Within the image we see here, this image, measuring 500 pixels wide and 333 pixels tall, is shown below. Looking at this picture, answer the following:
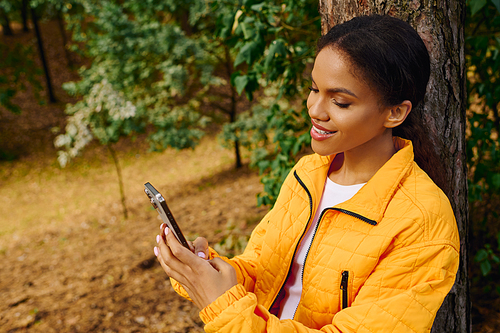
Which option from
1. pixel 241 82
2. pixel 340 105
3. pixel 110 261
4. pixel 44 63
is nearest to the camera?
pixel 340 105

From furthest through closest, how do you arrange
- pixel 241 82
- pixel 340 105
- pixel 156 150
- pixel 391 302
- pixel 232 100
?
1. pixel 232 100
2. pixel 156 150
3. pixel 241 82
4. pixel 340 105
5. pixel 391 302

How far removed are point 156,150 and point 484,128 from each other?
6314mm

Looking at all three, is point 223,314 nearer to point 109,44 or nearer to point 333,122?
point 333,122

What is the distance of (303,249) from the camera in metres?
1.40

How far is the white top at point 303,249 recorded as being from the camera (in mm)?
1362

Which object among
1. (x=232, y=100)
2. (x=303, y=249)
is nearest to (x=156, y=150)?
(x=232, y=100)

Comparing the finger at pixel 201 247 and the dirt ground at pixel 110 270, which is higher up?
the finger at pixel 201 247

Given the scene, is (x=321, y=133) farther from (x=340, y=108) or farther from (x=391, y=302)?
(x=391, y=302)

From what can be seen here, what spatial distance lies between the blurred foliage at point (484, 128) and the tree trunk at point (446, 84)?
0.22 m

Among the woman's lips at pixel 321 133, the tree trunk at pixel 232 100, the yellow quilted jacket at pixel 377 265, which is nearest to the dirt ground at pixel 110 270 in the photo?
the tree trunk at pixel 232 100

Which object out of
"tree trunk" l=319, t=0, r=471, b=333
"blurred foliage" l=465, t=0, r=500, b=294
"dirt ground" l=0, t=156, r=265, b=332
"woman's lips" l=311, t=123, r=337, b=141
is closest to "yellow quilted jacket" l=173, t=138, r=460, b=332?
"woman's lips" l=311, t=123, r=337, b=141

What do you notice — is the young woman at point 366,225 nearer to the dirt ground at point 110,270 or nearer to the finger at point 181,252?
the finger at point 181,252

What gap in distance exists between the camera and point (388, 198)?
44.9 inches

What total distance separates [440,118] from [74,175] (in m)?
10.8
